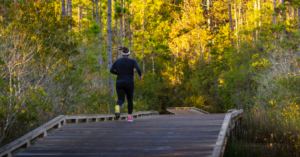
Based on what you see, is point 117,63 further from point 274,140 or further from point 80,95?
point 274,140

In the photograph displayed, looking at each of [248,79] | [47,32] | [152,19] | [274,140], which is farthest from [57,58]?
[152,19]

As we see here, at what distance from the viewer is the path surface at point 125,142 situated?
579 centimetres

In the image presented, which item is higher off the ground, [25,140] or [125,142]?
[25,140]

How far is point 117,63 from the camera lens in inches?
370

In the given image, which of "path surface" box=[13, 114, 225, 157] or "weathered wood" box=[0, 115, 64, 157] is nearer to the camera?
"weathered wood" box=[0, 115, 64, 157]

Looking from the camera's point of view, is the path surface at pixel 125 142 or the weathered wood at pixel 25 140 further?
the path surface at pixel 125 142

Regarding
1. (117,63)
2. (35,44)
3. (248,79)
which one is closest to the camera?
(117,63)

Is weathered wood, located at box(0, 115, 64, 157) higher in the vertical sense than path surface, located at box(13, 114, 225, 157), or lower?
higher

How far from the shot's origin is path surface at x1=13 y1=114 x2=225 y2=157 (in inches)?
228

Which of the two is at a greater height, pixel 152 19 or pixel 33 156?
pixel 152 19

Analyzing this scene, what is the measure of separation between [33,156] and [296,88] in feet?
34.4

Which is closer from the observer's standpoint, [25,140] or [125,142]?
[25,140]

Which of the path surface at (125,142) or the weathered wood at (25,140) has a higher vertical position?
the weathered wood at (25,140)

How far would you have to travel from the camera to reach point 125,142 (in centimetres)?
665
